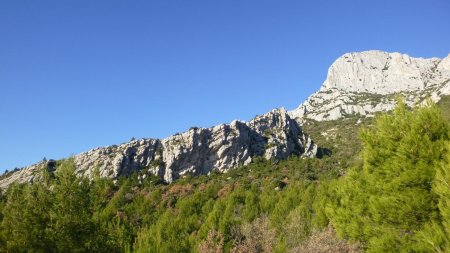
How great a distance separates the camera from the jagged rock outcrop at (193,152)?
348 ft

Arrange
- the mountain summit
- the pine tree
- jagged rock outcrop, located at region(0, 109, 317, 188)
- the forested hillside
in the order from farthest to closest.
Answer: the mountain summit < jagged rock outcrop, located at region(0, 109, 317, 188) < the pine tree < the forested hillside

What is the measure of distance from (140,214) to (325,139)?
98159mm

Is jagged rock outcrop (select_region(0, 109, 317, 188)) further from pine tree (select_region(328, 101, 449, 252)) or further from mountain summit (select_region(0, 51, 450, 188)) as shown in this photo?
pine tree (select_region(328, 101, 449, 252))

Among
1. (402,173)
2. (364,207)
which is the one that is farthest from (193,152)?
(402,173)

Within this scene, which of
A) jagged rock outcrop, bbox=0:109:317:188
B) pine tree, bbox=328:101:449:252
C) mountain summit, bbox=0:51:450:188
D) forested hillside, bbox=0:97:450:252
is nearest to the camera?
forested hillside, bbox=0:97:450:252

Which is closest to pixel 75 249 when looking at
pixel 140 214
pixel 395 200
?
pixel 395 200

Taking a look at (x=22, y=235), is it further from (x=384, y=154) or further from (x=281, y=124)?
(x=281, y=124)

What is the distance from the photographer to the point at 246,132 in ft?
398

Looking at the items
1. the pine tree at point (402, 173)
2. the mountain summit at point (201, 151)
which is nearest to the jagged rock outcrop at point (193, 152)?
the mountain summit at point (201, 151)

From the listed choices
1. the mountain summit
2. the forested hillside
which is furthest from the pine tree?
the mountain summit

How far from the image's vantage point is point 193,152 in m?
111

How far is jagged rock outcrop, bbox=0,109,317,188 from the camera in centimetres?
10594

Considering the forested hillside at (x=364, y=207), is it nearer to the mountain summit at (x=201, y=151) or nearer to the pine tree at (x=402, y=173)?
the pine tree at (x=402, y=173)

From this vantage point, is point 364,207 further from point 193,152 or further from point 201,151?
point 201,151
